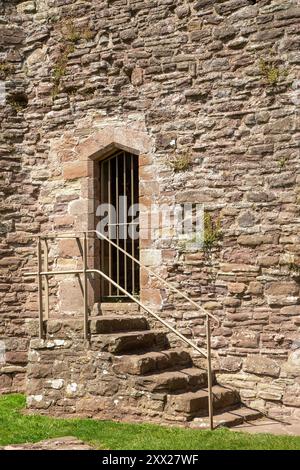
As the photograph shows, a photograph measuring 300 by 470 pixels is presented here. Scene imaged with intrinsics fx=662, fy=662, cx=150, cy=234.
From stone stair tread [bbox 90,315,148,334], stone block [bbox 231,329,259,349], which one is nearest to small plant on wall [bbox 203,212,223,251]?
stone block [bbox 231,329,259,349]

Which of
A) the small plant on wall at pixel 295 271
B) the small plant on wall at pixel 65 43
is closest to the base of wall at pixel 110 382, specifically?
the small plant on wall at pixel 295 271

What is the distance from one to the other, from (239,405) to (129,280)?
102 inches

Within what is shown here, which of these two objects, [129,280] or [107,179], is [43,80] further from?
[129,280]

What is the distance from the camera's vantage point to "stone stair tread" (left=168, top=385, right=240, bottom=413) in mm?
7408

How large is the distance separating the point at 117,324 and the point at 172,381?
50.0 inches

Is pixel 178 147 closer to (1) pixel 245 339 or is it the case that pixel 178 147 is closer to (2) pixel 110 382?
(1) pixel 245 339

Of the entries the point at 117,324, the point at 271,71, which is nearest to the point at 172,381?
the point at 117,324

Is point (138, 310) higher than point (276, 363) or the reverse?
higher

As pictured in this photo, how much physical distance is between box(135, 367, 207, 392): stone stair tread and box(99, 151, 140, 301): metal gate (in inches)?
80.6

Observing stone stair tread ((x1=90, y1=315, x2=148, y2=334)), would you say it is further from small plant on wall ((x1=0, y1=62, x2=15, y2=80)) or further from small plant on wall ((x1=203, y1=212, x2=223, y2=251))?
small plant on wall ((x1=0, y1=62, x2=15, y2=80))

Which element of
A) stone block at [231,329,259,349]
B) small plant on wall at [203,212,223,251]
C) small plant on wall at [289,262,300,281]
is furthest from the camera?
small plant on wall at [203,212,223,251]

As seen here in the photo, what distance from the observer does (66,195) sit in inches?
398

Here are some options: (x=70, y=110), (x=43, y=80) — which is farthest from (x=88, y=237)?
(x=43, y=80)

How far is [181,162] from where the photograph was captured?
928 centimetres
